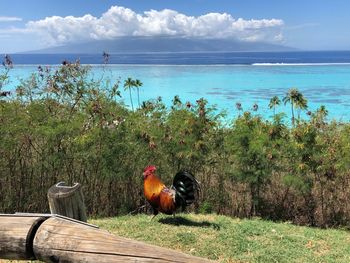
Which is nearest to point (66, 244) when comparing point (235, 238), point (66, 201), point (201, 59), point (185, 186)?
point (66, 201)

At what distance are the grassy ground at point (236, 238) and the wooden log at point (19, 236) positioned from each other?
12.1 ft

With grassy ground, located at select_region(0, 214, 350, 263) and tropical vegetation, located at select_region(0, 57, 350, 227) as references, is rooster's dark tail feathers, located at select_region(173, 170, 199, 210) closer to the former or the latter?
grassy ground, located at select_region(0, 214, 350, 263)

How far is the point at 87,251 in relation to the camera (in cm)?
178

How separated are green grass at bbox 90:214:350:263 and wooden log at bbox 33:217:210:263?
3.70 meters

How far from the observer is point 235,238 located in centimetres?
607

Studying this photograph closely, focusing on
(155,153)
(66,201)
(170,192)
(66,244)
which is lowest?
(170,192)

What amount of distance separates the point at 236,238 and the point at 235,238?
0.01 m

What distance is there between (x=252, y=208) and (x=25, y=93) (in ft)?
14.8

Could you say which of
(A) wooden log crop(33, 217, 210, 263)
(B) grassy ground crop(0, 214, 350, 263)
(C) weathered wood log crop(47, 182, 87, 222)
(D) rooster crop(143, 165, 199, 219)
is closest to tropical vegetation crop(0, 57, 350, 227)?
(B) grassy ground crop(0, 214, 350, 263)

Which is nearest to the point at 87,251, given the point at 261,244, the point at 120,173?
the point at 261,244

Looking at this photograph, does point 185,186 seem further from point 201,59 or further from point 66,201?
point 201,59

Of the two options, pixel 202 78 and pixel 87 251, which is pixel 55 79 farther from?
pixel 202 78

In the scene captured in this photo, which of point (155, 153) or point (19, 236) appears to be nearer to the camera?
point (19, 236)

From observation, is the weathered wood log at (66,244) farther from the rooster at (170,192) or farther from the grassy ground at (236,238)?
the rooster at (170,192)
